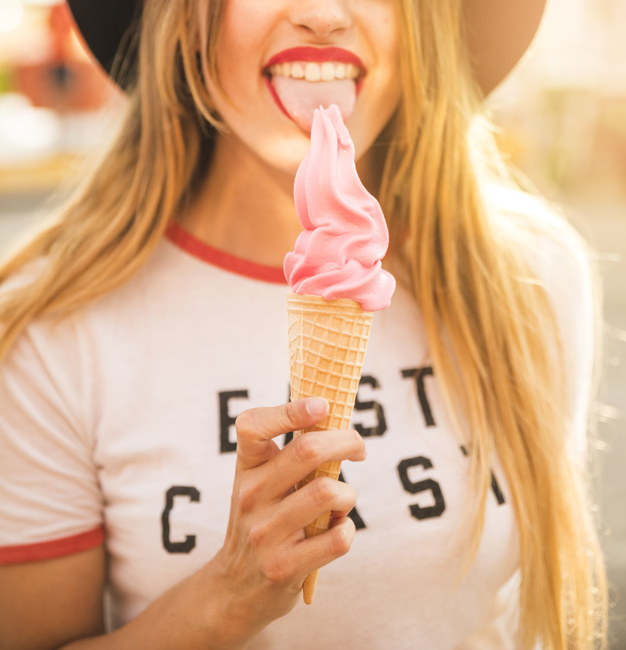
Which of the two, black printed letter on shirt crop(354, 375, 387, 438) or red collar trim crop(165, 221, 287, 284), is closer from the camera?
black printed letter on shirt crop(354, 375, 387, 438)

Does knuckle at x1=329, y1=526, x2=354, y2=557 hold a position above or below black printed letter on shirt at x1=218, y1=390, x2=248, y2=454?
below

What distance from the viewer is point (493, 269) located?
2.10 metres

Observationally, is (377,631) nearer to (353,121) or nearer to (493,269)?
(493,269)

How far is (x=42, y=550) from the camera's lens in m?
1.78

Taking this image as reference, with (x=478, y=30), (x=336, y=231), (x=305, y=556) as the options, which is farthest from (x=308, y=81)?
(x=305, y=556)

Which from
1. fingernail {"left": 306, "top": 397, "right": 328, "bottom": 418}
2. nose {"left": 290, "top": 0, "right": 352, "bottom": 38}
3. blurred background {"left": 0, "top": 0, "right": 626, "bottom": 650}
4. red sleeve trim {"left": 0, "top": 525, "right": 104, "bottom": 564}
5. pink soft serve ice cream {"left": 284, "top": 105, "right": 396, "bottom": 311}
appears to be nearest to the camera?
fingernail {"left": 306, "top": 397, "right": 328, "bottom": 418}

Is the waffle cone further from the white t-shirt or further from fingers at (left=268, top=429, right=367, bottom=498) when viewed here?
the white t-shirt

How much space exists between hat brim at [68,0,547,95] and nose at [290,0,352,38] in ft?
1.94

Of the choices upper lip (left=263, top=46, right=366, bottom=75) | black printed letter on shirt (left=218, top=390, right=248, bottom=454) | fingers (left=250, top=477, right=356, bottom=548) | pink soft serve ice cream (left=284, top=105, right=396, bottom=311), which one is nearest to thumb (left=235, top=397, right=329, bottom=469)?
fingers (left=250, top=477, right=356, bottom=548)

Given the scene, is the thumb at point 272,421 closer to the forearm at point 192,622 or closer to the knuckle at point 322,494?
the knuckle at point 322,494

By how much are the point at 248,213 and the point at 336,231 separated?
2.26 ft

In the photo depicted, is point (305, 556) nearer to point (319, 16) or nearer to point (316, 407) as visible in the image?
point (316, 407)

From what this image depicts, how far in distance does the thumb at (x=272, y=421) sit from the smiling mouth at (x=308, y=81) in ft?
2.36

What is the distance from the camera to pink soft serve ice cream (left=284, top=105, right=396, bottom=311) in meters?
1.44
